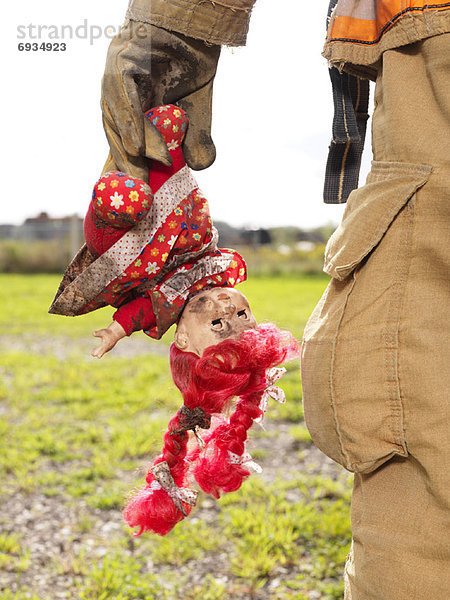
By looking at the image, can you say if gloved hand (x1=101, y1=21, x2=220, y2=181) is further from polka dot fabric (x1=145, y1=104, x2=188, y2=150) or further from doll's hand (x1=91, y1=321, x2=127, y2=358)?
doll's hand (x1=91, y1=321, x2=127, y2=358)

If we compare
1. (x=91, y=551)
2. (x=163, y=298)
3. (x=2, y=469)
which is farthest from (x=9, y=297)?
(x=163, y=298)

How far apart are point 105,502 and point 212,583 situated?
40.6 inches

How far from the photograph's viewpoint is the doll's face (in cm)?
163

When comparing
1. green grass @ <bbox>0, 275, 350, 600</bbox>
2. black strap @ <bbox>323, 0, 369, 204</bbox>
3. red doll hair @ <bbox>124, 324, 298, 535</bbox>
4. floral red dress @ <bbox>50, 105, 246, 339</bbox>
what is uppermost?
black strap @ <bbox>323, 0, 369, 204</bbox>

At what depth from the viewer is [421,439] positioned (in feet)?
4.25

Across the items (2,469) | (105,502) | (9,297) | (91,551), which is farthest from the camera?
(9,297)

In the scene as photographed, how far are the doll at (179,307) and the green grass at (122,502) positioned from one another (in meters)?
0.26

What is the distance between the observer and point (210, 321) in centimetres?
164

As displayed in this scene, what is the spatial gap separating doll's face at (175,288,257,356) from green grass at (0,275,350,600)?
0.35 metres

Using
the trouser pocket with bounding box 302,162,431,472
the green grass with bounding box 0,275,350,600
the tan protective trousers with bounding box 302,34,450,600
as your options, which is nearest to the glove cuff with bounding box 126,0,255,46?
the tan protective trousers with bounding box 302,34,450,600

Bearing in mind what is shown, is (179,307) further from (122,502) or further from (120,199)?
(122,502)

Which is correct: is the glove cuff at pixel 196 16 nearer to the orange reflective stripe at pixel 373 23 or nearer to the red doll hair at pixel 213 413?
the orange reflective stripe at pixel 373 23

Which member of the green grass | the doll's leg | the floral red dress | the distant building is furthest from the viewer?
the distant building

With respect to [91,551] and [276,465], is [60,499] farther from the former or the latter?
[276,465]
